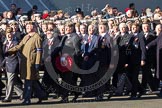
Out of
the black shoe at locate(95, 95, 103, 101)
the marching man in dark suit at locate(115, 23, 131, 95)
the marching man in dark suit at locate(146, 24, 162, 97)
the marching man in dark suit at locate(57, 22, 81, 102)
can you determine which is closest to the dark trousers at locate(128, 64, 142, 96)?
the marching man in dark suit at locate(115, 23, 131, 95)

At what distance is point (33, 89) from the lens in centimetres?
1259

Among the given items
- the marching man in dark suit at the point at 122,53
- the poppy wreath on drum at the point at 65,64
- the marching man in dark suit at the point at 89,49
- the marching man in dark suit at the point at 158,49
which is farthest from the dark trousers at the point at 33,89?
the marching man in dark suit at the point at 158,49

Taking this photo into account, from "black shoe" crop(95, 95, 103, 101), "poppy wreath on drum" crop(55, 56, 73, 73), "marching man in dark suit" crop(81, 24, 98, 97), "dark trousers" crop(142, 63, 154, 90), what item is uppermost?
"marching man in dark suit" crop(81, 24, 98, 97)

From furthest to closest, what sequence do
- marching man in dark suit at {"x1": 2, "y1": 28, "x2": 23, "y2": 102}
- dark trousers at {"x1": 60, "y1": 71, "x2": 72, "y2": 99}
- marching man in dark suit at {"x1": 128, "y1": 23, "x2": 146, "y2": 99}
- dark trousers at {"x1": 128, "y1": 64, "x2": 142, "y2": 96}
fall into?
dark trousers at {"x1": 128, "y1": 64, "x2": 142, "y2": 96} → marching man in dark suit at {"x1": 128, "y1": 23, "x2": 146, "y2": 99} → dark trousers at {"x1": 60, "y1": 71, "x2": 72, "y2": 99} → marching man in dark suit at {"x1": 2, "y1": 28, "x2": 23, "y2": 102}

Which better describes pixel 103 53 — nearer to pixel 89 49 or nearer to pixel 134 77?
pixel 89 49

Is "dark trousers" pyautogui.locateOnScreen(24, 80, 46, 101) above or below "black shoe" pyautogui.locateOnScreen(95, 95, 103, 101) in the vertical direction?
above

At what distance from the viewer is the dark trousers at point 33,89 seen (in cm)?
1235

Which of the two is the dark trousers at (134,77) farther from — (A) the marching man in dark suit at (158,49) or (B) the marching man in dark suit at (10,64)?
(B) the marching man in dark suit at (10,64)

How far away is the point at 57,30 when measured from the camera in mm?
13352

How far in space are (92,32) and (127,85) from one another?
4.96 ft

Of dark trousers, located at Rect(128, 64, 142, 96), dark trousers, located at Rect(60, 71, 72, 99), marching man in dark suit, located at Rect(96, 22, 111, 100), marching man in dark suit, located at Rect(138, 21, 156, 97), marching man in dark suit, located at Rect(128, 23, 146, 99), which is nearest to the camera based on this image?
dark trousers, located at Rect(60, 71, 72, 99)

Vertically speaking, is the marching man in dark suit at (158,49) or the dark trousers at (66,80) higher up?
the marching man in dark suit at (158,49)

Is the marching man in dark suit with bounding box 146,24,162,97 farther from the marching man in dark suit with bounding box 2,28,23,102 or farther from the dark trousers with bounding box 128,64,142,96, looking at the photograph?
the marching man in dark suit with bounding box 2,28,23,102

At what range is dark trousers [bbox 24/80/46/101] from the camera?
1235 centimetres
